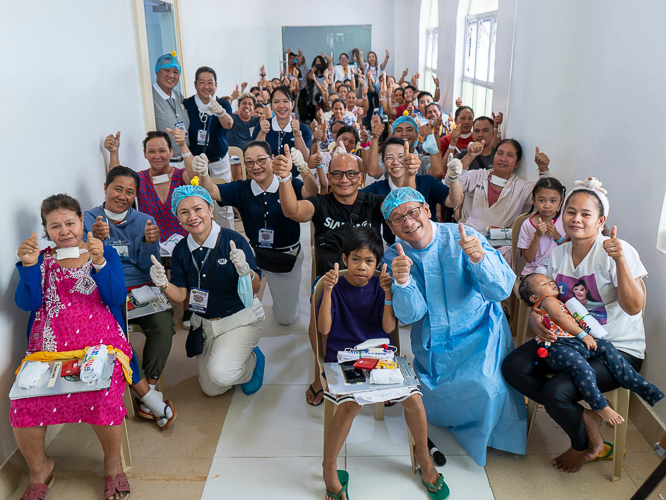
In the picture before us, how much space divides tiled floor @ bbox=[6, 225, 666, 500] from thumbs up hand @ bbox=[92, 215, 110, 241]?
103cm

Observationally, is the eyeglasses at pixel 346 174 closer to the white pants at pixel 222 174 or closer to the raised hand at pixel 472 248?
the raised hand at pixel 472 248

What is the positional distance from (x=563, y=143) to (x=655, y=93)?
1045mm

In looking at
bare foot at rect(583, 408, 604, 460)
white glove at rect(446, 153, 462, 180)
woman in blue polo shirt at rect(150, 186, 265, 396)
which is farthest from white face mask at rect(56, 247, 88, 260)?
bare foot at rect(583, 408, 604, 460)

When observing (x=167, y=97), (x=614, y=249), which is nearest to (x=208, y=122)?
(x=167, y=97)

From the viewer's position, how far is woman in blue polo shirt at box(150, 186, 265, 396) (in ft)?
9.17

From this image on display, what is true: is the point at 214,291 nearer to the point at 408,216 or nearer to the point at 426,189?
the point at 408,216

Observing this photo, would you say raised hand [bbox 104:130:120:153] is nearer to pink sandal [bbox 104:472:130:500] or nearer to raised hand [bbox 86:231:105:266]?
raised hand [bbox 86:231:105:266]

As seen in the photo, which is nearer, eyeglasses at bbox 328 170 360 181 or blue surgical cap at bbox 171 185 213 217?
blue surgical cap at bbox 171 185 213 217

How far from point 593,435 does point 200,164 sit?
2651 millimetres

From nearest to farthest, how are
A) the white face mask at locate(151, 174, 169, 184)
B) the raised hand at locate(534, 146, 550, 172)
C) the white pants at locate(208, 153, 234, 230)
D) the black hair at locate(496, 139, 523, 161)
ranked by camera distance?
the white face mask at locate(151, 174, 169, 184) → the raised hand at locate(534, 146, 550, 172) → the black hair at locate(496, 139, 523, 161) → the white pants at locate(208, 153, 234, 230)

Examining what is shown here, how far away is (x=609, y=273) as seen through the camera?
95.7 inches

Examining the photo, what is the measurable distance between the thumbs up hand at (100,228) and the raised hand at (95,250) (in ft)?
1.41

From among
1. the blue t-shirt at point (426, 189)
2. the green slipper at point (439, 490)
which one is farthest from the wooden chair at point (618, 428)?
the blue t-shirt at point (426, 189)

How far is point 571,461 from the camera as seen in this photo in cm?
236
